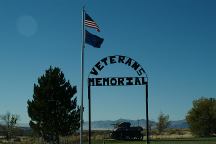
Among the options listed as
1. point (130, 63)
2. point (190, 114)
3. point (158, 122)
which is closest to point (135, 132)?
point (190, 114)

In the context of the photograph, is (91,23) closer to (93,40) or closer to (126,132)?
(93,40)

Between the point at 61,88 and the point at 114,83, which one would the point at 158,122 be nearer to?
the point at 61,88

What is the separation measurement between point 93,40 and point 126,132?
151 feet

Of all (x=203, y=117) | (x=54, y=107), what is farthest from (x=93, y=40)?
(x=203, y=117)

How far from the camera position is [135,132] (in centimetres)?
7819

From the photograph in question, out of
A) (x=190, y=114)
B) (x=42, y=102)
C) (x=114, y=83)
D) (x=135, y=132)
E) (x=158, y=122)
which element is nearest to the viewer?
(x=114, y=83)

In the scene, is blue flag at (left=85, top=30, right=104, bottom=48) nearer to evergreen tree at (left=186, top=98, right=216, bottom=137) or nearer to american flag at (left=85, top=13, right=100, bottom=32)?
american flag at (left=85, top=13, right=100, bottom=32)

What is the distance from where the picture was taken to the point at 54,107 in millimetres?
53375

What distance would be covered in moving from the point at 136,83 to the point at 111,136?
4667cm

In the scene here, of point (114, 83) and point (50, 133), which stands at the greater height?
point (114, 83)

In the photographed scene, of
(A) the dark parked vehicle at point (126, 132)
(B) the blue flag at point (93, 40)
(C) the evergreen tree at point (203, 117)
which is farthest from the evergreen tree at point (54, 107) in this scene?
(C) the evergreen tree at point (203, 117)

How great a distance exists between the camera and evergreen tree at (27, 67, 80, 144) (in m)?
53.2

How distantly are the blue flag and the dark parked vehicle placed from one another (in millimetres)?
45168

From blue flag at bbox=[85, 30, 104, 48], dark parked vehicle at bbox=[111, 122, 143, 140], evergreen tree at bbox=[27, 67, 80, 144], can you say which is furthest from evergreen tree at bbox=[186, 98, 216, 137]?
blue flag at bbox=[85, 30, 104, 48]
